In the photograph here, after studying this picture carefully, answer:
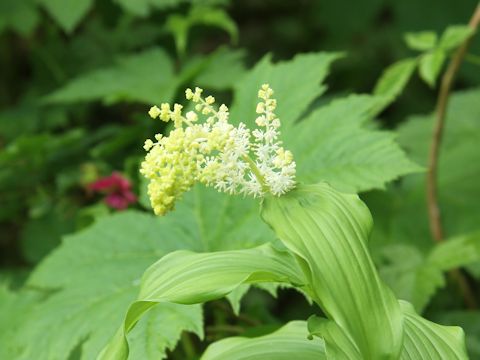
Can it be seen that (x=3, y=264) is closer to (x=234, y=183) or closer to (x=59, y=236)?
(x=59, y=236)

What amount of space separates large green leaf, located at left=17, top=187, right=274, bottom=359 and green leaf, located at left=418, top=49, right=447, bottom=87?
0.55 metres

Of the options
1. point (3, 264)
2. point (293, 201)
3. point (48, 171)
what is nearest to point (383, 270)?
point (293, 201)

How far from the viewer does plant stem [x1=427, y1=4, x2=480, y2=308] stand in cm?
193

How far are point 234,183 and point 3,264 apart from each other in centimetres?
211

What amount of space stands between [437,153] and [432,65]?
11.4 inches

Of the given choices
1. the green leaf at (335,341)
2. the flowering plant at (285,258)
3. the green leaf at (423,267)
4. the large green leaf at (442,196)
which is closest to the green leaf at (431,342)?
the flowering plant at (285,258)

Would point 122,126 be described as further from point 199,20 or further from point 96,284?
point 96,284

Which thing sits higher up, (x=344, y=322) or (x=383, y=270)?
(x=383, y=270)

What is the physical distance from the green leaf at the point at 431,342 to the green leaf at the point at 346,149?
1.49 feet

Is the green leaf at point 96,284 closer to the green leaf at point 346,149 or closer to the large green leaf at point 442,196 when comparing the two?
the green leaf at point 346,149

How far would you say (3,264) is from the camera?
281cm

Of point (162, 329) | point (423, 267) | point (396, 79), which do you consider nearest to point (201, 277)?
point (162, 329)

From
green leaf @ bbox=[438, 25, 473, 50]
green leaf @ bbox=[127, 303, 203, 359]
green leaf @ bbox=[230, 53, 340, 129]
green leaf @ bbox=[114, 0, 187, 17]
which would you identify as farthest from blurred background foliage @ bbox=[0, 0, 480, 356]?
green leaf @ bbox=[438, 25, 473, 50]

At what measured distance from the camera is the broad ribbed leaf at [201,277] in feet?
2.87
